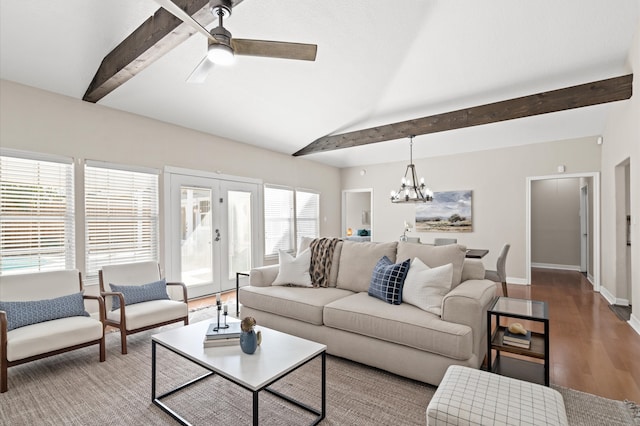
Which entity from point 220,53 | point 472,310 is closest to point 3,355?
point 220,53

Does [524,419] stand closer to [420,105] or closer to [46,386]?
[46,386]

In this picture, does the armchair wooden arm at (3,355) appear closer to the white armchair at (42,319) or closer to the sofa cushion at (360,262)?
the white armchair at (42,319)

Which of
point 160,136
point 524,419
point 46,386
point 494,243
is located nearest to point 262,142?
point 160,136

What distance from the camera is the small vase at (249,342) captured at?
78.2 inches

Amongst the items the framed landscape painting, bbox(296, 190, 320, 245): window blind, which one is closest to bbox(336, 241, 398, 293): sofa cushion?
bbox(296, 190, 320, 245): window blind

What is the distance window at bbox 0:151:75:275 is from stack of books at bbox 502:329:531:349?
14.6ft

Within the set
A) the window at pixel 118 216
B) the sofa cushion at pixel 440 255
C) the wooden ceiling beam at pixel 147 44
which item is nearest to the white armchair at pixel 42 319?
the window at pixel 118 216

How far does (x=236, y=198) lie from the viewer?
571cm

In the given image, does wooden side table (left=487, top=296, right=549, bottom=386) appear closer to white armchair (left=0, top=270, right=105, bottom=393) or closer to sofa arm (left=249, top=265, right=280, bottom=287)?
sofa arm (left=249, top=265, right=280, bottom=287)

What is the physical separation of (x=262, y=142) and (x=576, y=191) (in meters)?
7.48

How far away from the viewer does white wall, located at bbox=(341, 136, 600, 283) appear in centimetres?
Result: 565

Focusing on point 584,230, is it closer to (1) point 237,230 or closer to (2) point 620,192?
(2) point 620,192

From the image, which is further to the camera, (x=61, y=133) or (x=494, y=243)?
(x=494, y=243)

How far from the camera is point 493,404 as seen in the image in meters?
1.45
